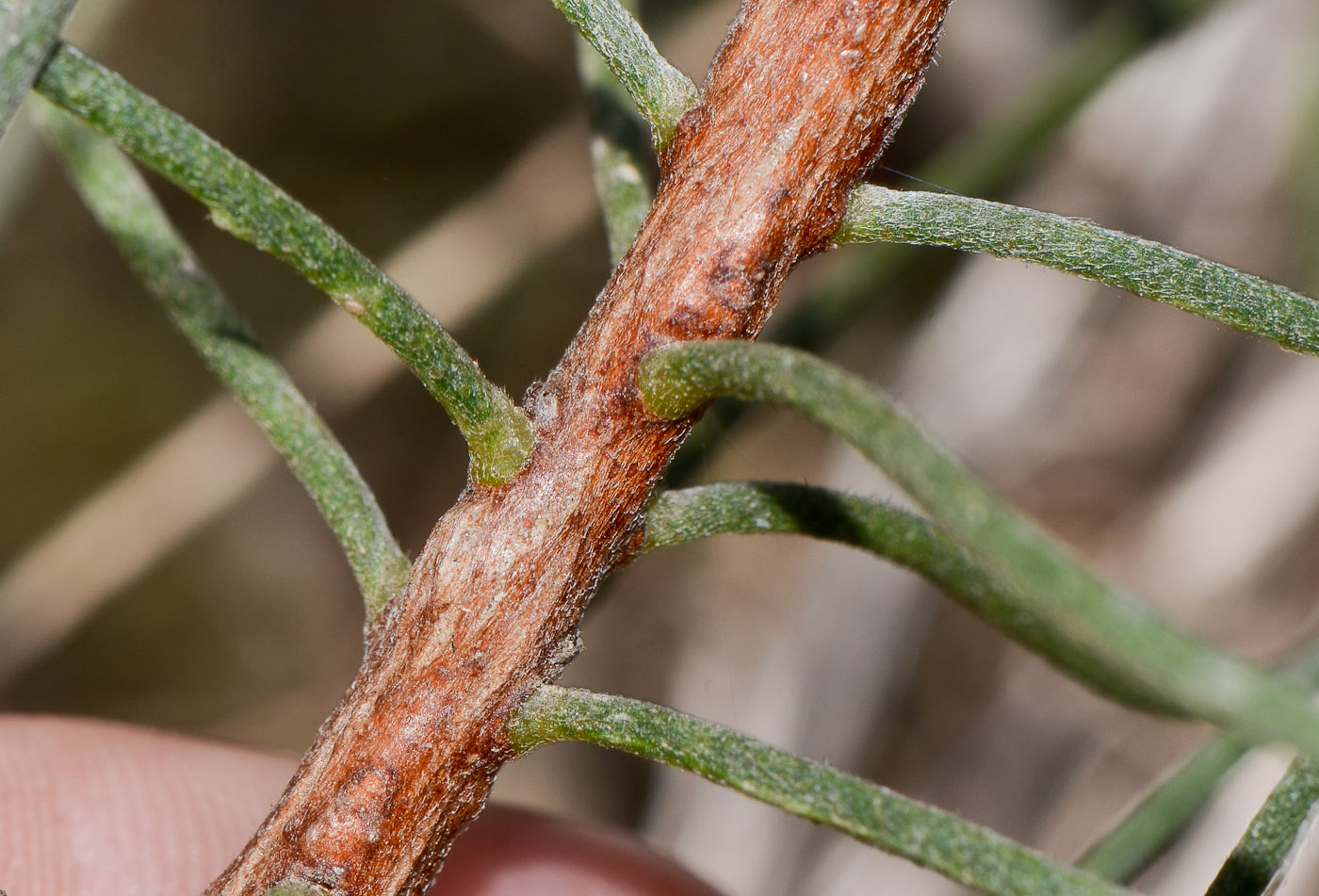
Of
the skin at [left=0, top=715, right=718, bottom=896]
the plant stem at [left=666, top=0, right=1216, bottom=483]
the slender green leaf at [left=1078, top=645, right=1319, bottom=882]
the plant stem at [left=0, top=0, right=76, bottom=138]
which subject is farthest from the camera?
the skin at [left=0, top=715, right=718, bottom=896]

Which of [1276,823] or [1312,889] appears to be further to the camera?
[1312,889]

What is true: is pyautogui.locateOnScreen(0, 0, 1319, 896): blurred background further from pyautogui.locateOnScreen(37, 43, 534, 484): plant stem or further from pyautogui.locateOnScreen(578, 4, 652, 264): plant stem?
pyautogui.locateOnScreen(37, 43, 534, 484): plant stem

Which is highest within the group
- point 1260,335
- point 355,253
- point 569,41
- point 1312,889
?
point 569,41

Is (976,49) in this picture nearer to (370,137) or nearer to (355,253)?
(370,137)

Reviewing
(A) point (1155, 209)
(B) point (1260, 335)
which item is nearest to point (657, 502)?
(B) point (1260, 335)

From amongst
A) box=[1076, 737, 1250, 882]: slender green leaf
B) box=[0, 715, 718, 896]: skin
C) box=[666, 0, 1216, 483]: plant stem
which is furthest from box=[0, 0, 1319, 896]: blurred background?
box=[1076, 737, 1250, 882]: slender green leaf
